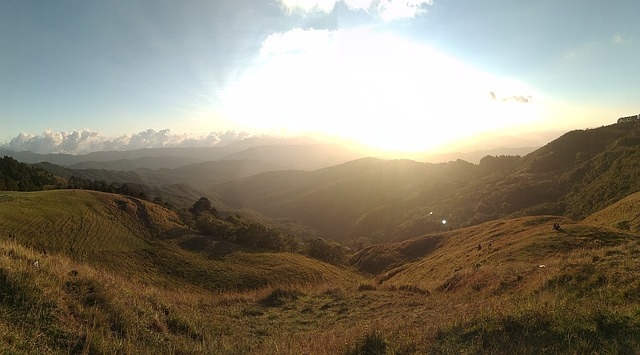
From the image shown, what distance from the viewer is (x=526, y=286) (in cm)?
1502

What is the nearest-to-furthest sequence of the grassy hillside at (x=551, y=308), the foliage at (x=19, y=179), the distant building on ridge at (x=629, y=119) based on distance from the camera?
the grassy hillside at (x=551, y=308), the foliage at (x=19, y=179), the distant building on ridge at (x=629, y=119)

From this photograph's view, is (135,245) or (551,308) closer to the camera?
(551,308)

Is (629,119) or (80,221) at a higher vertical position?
(629,119)

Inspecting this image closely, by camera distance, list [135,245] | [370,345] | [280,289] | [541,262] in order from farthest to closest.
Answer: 1. [135,245]
2. [541,262]
3. [280,289]
4. [370,345]

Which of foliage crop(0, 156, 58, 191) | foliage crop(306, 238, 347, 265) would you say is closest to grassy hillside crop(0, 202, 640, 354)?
foliage crop(306, 238, 347, 265)

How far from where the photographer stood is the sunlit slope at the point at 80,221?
4919cm

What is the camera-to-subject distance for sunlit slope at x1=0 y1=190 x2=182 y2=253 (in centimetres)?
4919

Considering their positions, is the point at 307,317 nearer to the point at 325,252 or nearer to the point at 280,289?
the point at 280,289

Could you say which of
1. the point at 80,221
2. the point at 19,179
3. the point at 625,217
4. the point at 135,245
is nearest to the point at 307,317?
the point at 625,217

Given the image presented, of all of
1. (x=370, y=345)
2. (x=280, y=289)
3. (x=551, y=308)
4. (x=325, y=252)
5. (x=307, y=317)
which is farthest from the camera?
(x=325, y=252)

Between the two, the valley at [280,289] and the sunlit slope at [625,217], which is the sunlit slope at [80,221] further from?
the sunlit slope at [625,217]

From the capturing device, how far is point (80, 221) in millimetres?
58875

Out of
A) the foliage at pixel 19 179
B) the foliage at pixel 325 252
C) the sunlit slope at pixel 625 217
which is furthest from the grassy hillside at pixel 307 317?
the foliage at pixel 19 179

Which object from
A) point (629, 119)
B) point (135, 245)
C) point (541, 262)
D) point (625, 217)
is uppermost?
point (629, 119)
